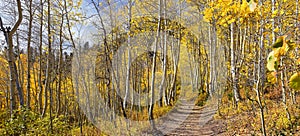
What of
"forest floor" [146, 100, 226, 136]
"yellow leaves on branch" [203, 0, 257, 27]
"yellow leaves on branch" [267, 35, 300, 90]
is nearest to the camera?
"yellow leaves on branch" [267, 35, 300, 90]

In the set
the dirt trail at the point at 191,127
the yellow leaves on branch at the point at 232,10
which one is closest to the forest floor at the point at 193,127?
the dirt trail at the point at 191,127

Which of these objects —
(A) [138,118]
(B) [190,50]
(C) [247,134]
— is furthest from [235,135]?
(B) [190,50]

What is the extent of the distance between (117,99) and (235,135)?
614cm

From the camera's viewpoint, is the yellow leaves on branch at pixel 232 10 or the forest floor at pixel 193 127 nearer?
the yellow leaves on branch at pixel 232 10

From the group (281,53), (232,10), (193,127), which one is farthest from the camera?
(193,127)

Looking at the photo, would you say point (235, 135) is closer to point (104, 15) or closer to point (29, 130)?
point (29, 130)

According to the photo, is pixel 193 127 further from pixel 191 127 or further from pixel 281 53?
pixel 281 53

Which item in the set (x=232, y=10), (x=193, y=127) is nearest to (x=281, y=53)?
(x=232, y=10)

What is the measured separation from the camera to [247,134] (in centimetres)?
503

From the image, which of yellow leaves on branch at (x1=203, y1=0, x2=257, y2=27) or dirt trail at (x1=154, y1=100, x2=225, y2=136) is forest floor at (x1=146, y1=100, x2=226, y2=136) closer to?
dirt trail at (x1=154, y1=100, x2=225, y2=136)

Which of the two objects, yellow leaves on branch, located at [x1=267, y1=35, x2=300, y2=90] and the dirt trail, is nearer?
yellow leaves on branch, located at [x1=267, y1=35, x2=300, y2=90]

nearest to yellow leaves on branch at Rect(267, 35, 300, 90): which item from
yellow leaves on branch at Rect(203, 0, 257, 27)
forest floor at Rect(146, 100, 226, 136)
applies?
yellow leaves on branch at Rect(203, 0, 257, 27)

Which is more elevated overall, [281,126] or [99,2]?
[99,2]

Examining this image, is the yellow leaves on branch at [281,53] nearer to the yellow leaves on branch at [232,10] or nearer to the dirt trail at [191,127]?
the yellow leaves on branch at [232,10]
